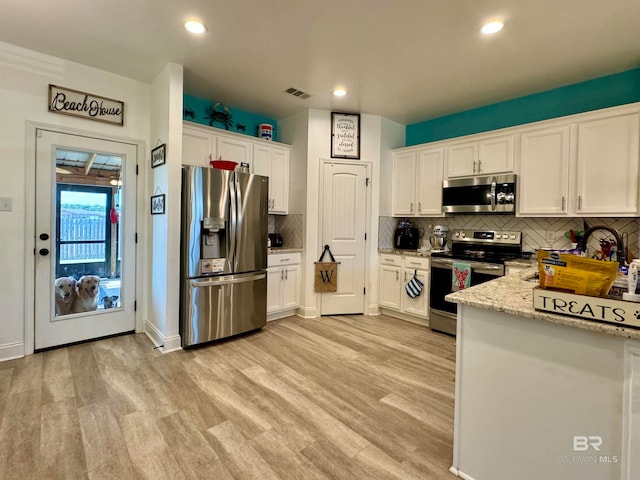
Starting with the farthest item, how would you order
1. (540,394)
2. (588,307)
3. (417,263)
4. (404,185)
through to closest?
(404,185)
(417,263)
(540,394)
(588,307)

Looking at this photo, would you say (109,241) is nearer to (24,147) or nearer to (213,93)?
(24,147)

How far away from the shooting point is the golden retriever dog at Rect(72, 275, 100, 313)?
300 centimetres

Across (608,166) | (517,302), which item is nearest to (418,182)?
(608,166)

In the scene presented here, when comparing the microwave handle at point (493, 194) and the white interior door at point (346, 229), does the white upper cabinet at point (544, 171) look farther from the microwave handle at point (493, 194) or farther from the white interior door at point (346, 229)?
the white interior door at point (346, 229)

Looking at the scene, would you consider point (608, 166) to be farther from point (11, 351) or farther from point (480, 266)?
point (11, 351)

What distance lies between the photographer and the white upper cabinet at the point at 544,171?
299 cm

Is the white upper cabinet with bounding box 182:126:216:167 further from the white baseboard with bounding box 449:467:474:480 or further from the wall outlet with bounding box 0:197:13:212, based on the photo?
the white baseboard with bounding box 449:467:474:480

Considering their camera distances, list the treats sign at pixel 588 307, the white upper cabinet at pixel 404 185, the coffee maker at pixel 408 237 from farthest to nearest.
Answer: the coffee maker at pixel 408 237, the white upper cabinet at pixel 404 185, the treats sign at pixel 588 307

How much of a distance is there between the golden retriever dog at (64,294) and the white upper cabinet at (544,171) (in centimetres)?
459

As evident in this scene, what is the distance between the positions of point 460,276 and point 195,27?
3.31 metres

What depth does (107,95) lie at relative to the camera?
9.91 ft

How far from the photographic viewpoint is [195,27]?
7.55ft

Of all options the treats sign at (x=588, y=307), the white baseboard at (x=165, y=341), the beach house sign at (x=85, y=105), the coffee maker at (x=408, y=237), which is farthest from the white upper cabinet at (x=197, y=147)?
the treats sign at (x=588, y=307)

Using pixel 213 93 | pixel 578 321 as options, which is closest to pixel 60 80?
pixel 213 93
